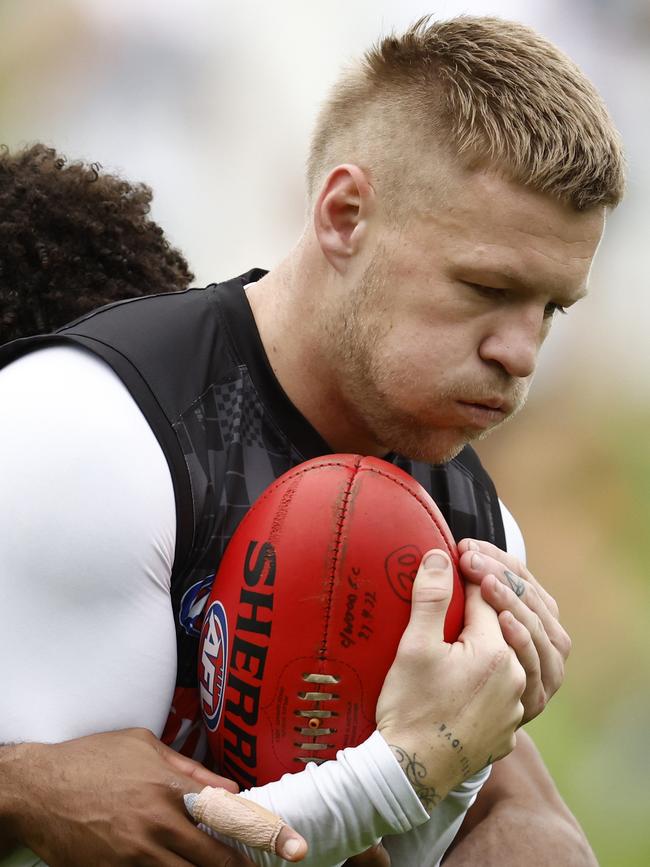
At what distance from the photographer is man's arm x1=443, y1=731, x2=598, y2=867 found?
6.42 ft

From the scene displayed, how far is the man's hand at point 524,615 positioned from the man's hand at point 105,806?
1.49 feet

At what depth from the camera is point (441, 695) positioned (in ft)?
4.72

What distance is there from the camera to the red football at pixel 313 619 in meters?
1.47

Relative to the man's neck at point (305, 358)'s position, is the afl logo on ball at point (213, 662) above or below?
below

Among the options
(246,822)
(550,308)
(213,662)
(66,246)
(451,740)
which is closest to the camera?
(246,822)

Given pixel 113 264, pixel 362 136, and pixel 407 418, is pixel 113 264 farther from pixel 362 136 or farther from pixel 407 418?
pixel 407 418

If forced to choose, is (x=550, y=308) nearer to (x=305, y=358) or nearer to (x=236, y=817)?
(x=305, y=358)

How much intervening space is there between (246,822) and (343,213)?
0.99 m

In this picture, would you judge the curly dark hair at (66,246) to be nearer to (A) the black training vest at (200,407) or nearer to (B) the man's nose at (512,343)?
(A) the black training vest at (200,407)

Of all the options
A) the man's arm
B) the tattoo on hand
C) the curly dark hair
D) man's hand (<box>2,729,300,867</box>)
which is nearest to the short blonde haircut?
the curly dark hair

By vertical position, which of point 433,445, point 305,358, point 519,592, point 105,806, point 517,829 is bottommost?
point 517,829

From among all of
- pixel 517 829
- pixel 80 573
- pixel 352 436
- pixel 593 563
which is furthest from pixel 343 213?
pixel 593 563

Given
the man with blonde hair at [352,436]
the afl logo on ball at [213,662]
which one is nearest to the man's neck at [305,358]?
the man with blonde hair at [352,436]

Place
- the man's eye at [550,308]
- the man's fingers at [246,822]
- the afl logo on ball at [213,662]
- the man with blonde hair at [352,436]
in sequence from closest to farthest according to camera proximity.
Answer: the man's fingers at [246,822] < the man with blonde hair at [352,436] < the afl logo on ball at [213,662] < the man's eye at [550,308]
